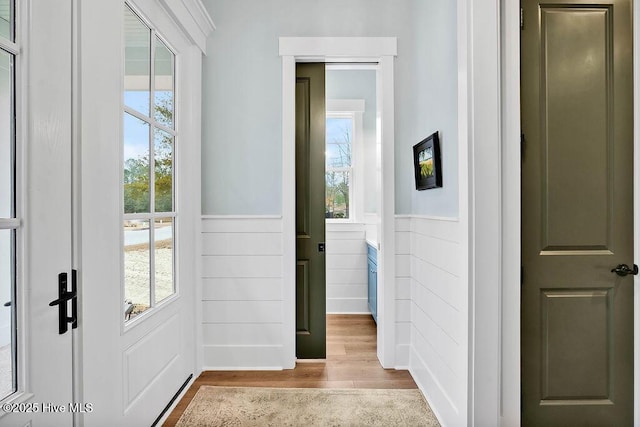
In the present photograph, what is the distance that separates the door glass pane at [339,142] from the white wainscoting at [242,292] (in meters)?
1.72

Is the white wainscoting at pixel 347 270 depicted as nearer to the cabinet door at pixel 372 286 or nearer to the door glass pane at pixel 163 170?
the cabinet door at pixel 372 286

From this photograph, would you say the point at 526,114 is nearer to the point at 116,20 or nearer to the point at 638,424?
the point at 638,424

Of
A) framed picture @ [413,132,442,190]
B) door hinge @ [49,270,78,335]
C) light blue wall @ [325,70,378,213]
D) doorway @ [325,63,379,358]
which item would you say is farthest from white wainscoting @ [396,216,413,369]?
door hinge @ [49,270,78,335]

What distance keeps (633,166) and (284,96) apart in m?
1.99

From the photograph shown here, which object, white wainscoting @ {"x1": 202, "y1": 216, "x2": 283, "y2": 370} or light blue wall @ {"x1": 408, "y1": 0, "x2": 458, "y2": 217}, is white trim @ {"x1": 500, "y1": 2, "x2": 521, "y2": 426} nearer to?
light blue wall @ {"x1": 408, "y1": 0, "x2": 458, "y2": 217}

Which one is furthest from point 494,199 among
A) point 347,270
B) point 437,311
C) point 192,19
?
point 347,270

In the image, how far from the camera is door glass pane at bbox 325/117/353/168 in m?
4.00

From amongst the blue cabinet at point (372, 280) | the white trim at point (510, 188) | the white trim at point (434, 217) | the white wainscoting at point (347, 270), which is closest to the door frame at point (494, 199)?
the white trim at point (510, 188)

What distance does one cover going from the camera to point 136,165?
5.60ft

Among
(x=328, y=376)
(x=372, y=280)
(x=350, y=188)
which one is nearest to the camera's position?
(x=328, y=376)

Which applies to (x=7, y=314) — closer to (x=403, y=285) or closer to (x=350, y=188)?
(x=403, y=285)

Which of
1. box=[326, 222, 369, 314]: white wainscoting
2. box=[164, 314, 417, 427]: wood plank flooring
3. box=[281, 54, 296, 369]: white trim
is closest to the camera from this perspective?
box=[164, 314, 417, 427]: wood plank flooring

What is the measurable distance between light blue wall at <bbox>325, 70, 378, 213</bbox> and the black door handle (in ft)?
8.14

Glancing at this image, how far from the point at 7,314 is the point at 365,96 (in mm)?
3597
